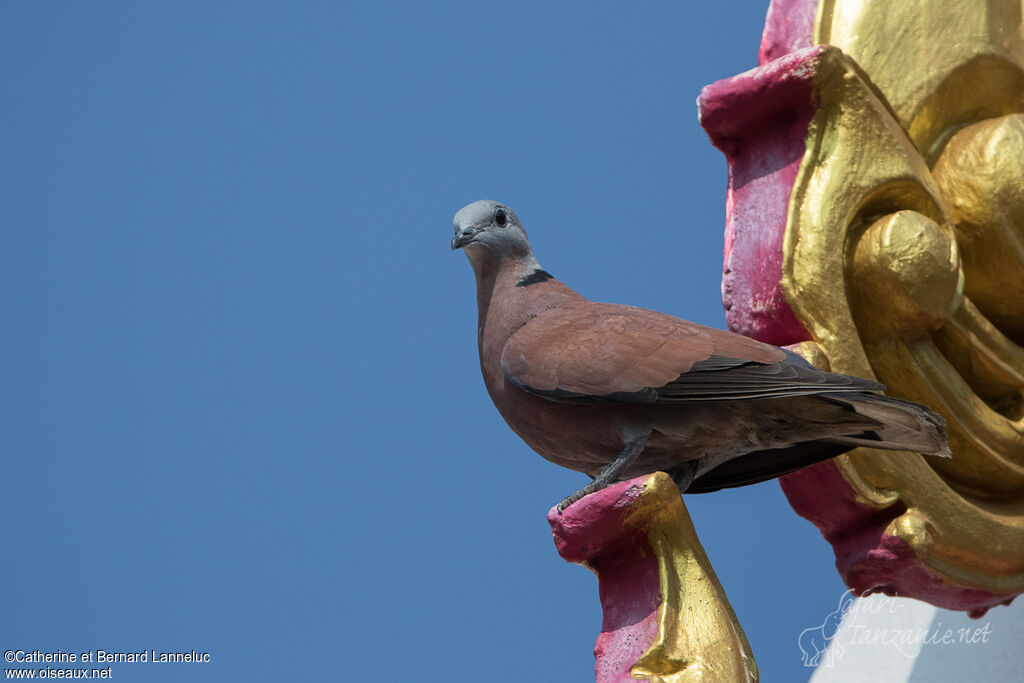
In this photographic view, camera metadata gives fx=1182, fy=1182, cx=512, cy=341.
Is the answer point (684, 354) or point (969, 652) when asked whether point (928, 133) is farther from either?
point (969, 652)

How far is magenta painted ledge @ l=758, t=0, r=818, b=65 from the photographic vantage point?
1.28 meters

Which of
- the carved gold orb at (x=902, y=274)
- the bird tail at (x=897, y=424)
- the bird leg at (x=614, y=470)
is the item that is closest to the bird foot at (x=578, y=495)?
the bird leg at (x=614, y=470)

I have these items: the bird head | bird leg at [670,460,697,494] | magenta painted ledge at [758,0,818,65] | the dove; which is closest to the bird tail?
the dove

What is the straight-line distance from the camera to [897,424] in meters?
1.01

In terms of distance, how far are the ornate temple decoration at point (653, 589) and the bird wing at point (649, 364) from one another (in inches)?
3.8

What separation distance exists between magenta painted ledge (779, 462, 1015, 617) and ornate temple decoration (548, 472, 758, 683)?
25 cm

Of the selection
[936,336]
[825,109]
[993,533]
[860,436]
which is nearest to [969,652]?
[993,533]

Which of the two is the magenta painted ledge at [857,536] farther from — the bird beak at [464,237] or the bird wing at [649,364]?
the bird beak at [464,237]

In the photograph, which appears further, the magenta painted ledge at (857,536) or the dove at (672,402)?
the magenta painted ledge at (857,536)

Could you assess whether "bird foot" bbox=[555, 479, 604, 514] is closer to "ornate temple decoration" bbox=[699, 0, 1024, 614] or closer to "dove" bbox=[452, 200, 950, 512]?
"dove" bbox=[452, 200, 950, 512]

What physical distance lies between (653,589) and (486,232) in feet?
1.34

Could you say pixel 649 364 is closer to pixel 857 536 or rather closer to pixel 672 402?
pixel 672 402

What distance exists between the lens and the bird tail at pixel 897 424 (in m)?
0.98

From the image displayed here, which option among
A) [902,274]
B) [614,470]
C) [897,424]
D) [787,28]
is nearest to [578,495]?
[614,470]
